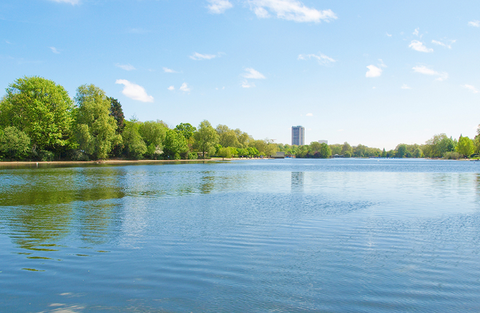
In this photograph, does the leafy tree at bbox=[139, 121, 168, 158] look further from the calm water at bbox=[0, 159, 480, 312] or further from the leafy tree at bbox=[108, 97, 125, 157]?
the calm water at bbox=[0, 159, 480, 312]

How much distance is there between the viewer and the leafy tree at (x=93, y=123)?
6781 centimetres

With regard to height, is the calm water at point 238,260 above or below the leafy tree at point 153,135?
below

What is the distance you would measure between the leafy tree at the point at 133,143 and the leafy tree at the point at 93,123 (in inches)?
455

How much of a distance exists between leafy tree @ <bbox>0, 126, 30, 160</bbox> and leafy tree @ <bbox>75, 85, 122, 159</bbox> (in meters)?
9.95

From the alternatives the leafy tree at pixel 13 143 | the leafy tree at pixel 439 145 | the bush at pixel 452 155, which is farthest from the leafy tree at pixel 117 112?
the leafy tree at pixel 439 145

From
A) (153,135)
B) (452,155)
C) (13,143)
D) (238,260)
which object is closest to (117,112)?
(153,135)

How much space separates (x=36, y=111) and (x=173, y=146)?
40904mm

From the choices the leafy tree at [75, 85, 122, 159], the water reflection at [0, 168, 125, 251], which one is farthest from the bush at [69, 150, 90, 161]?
the water reflection at [0, 168, 125, 251]

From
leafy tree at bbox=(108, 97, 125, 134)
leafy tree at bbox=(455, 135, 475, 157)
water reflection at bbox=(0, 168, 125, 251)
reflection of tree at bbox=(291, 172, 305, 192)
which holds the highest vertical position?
leafy tree at bbox=(108, 97, 125, 134)

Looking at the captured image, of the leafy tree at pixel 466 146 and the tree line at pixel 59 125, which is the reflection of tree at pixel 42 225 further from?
the leafy tree at pixel 466 146

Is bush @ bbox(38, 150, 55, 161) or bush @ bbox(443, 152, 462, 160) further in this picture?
bush @ bbox(443, 152, 462, 160)

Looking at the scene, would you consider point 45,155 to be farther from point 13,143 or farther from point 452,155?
point 452,155

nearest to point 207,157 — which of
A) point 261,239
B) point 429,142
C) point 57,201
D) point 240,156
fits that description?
point 240,156

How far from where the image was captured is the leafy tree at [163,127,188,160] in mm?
98000
